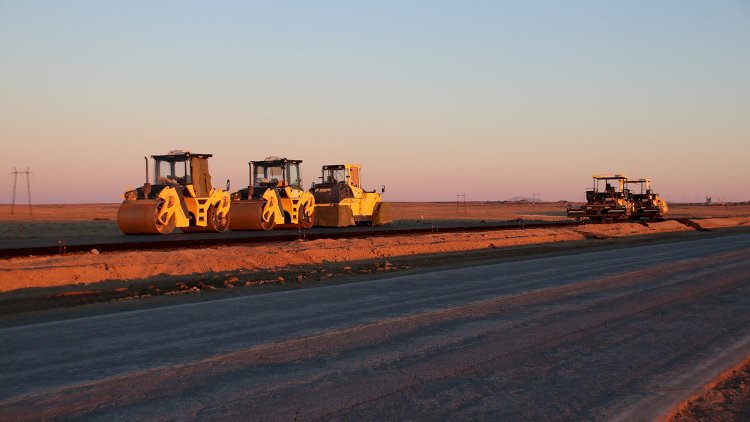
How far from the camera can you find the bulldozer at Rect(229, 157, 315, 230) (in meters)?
34.5

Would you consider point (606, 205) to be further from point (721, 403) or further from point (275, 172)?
point (721, 403)

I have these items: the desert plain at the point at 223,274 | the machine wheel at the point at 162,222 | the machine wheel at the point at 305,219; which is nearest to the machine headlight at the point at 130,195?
the machine wheel at the point at 162,222

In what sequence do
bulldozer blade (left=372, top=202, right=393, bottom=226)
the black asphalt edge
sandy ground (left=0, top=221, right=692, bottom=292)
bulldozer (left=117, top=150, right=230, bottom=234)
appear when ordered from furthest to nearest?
bulldozer blade (left=372, top=202, right=393, bottom=226), bulldozer (left=117, top=150, right=230, bottom=234), the black asphalt edge, sandy ground (left=0, top=221, right=692, bottom=292)

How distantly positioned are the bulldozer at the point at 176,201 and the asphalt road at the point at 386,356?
16.9m

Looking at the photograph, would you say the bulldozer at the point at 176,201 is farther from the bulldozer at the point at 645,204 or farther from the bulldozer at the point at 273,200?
the bulldozer at the point at 645,204

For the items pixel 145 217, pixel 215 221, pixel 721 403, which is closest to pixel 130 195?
pixel 145 217

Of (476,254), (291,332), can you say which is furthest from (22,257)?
(476,254)

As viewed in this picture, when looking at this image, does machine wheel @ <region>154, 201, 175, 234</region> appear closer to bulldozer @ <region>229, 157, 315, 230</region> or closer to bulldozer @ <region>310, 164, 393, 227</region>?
bulldozer @ <region>229, 157, 315, 230</region>

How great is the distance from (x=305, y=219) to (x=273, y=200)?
261 centimetres

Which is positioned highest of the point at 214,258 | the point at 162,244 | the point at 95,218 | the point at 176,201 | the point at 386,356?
the point at 176,201

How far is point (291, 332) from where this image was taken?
30.5 ft

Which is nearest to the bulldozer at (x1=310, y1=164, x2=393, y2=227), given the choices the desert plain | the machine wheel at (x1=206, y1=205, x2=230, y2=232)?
the machine wheel at (x1=206, y1=205, x2=230, y2=232)

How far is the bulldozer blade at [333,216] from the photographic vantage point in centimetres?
3903

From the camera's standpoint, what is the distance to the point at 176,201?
30438 millimetres
